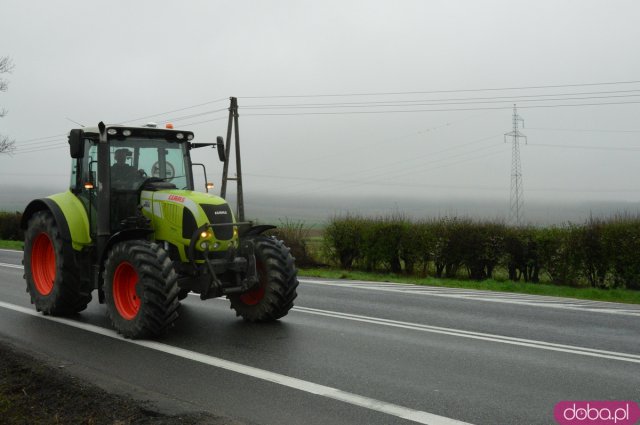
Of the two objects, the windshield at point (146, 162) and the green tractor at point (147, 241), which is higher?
the windshield at point (146, 162)

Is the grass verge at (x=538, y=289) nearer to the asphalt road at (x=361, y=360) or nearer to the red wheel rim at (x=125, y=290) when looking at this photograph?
the asphalt road at (x=361, y=360)

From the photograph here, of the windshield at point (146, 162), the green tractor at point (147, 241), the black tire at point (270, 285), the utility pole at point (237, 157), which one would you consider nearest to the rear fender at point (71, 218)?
the green tractor at point (147, 241)

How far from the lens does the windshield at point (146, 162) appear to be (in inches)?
345

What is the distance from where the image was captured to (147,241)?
792 cm

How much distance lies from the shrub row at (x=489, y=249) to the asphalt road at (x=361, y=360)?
732cm

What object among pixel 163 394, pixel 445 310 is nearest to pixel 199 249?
pixel 163 394

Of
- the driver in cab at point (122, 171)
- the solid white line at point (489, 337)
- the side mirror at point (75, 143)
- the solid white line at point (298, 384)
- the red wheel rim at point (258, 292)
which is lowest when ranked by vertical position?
the solid white line at point (489, 337)

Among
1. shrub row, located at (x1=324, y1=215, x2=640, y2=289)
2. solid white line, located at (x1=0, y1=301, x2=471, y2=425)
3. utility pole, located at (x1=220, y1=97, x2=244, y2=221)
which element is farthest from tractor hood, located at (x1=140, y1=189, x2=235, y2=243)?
utility pole, located at (x1=220, y1=97, x2=244, y2=221)

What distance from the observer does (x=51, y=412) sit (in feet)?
16.6

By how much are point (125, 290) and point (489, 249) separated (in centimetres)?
1380

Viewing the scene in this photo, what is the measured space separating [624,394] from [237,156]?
25.5 metres

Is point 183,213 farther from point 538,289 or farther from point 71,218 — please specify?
point 538,289

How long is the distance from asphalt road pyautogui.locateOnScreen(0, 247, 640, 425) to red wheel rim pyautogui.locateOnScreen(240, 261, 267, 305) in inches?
14.6

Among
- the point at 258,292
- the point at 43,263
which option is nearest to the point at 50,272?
the point at 43,263
